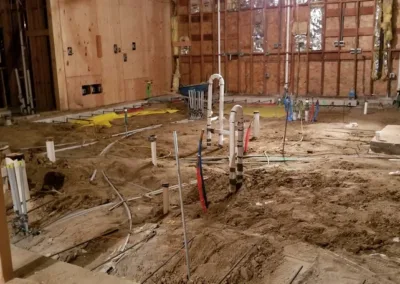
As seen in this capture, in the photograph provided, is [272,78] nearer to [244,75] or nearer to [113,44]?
[244,75]

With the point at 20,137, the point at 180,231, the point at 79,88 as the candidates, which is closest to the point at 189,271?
the point at 180,231

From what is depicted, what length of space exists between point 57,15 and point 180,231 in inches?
315

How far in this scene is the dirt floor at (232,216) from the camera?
10.4 ft

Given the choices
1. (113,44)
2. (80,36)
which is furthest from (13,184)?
(113,44)

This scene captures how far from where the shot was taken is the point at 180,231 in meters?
3.83

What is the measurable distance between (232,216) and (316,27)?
378 inches

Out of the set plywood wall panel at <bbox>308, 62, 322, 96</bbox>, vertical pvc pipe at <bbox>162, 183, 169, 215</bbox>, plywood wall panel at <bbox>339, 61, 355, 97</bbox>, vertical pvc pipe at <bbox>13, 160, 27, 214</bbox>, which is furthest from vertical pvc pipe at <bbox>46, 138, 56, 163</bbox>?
plywood wall panel at <bbox>339, 61, 355, 97</bbox>

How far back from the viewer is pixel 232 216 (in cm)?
412

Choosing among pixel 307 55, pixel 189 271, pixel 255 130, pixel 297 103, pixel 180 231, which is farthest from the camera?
pixel 307 55

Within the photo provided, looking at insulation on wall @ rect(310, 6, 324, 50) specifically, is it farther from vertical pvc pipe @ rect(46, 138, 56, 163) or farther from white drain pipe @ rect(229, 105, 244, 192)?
vertical pvc pipe @ rect(46, 138, 56, 163)

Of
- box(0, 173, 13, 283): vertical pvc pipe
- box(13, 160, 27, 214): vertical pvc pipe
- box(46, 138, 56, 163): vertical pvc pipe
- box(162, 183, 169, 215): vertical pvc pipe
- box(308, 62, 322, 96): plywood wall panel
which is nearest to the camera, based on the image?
box(0, 173, 13, 283): vertical pvc pipe

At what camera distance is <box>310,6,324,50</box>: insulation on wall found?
11938 mm

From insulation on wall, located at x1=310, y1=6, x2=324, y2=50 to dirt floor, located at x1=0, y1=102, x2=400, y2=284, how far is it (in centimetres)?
598

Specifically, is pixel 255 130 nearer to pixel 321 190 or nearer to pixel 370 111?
pixel 321 190
